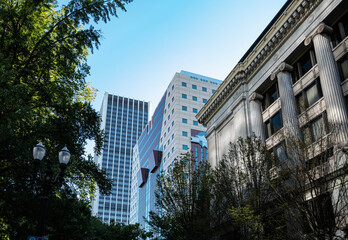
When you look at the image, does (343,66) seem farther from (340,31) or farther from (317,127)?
(317,127)

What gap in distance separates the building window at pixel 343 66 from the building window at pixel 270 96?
6.87 metres

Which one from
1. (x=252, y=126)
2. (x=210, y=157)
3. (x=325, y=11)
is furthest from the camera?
(x=210, y=157)

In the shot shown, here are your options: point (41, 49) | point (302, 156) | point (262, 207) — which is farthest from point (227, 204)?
point (41, 49)

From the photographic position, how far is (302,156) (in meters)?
16.2

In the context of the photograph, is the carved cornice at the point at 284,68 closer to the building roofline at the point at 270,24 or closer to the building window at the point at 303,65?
the building window at the point at 303,65

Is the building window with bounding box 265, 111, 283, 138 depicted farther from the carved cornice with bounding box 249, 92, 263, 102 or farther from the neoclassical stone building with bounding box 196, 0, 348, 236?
the carved cornice with bounding box 249, 92, 263, 102

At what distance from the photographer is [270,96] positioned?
29812 mm

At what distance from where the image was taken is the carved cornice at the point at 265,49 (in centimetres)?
2478

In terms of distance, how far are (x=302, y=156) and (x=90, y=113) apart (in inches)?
490

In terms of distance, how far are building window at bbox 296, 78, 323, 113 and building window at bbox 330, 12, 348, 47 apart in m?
2.90

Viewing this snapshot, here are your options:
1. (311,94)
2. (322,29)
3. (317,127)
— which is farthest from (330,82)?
(322,29)

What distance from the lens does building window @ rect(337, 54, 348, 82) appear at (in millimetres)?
21461

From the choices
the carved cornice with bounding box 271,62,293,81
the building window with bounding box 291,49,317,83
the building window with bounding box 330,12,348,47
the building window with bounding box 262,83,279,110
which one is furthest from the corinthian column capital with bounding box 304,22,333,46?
the building window with bounding box 262,83,279,110

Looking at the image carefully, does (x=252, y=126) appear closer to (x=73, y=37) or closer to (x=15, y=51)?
(x=73, y=37)
